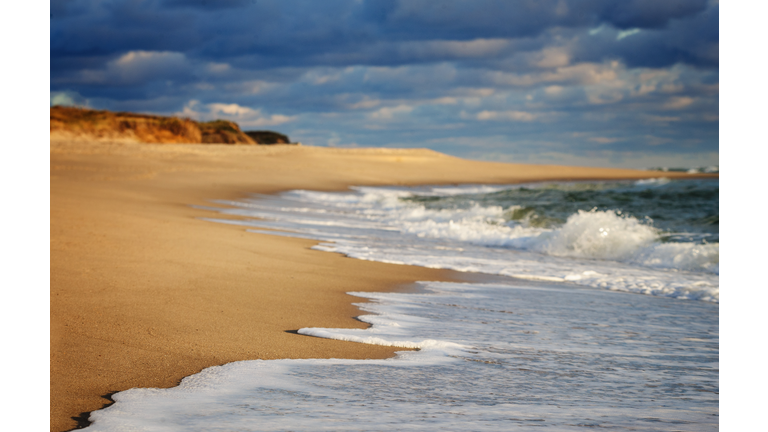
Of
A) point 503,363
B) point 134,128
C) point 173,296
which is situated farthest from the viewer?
point 134,128

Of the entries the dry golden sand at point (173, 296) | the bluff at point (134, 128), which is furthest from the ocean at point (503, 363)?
the bluff at point (134, 128)

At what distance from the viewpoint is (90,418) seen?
241 centimetres

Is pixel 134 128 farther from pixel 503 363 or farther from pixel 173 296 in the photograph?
pixel 503 363

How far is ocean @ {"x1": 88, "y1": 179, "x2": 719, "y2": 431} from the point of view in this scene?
2562mm

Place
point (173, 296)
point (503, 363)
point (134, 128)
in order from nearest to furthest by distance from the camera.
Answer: point (503, 363) → point (173, 296) → point (134, 128)

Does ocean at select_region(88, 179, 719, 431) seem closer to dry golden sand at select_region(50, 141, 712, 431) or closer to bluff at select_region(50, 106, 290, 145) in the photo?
dry golden sand at select_region(50, 141, 712, 431)

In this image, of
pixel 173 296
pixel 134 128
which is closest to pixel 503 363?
pixel 173 296

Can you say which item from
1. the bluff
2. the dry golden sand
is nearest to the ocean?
the dry golden sand

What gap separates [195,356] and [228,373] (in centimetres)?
35

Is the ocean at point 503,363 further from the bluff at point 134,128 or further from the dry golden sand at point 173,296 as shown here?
the bluff at point 134,128

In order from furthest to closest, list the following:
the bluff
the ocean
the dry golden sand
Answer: the bluff → the dry golden sand → the ocean

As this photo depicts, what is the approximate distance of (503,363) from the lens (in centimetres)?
349
